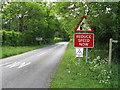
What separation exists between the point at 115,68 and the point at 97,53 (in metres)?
2.09

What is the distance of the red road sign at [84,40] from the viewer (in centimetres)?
743

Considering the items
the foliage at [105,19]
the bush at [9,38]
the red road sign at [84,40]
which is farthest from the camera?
the bush at [9,38]

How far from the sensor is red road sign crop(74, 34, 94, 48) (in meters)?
7.43

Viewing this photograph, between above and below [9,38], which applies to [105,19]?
above

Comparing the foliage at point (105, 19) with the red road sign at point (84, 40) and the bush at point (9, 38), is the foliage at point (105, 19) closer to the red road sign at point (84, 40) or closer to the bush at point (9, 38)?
the red road sign at point (84, 40)

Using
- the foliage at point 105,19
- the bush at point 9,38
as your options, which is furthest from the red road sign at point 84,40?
the bush at point 9,38

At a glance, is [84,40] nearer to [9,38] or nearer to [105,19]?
[105,19]

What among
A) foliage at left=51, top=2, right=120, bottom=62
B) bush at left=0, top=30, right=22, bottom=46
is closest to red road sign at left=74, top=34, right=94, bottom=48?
foliage at left=51, top=2, right=120, bottom=62

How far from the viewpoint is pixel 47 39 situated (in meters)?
52.8

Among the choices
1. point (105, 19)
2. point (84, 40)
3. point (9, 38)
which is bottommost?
point (9, 38)

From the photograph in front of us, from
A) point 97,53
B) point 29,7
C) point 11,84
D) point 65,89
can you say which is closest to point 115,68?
point 97,53

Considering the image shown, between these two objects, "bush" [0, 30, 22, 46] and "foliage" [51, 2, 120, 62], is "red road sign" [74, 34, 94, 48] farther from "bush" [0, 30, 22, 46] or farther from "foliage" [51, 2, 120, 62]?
"bush" [0, 30, 22, 46]

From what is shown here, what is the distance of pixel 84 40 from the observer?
295 inches

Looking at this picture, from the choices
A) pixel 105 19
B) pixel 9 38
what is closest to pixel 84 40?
pixel 105 19
